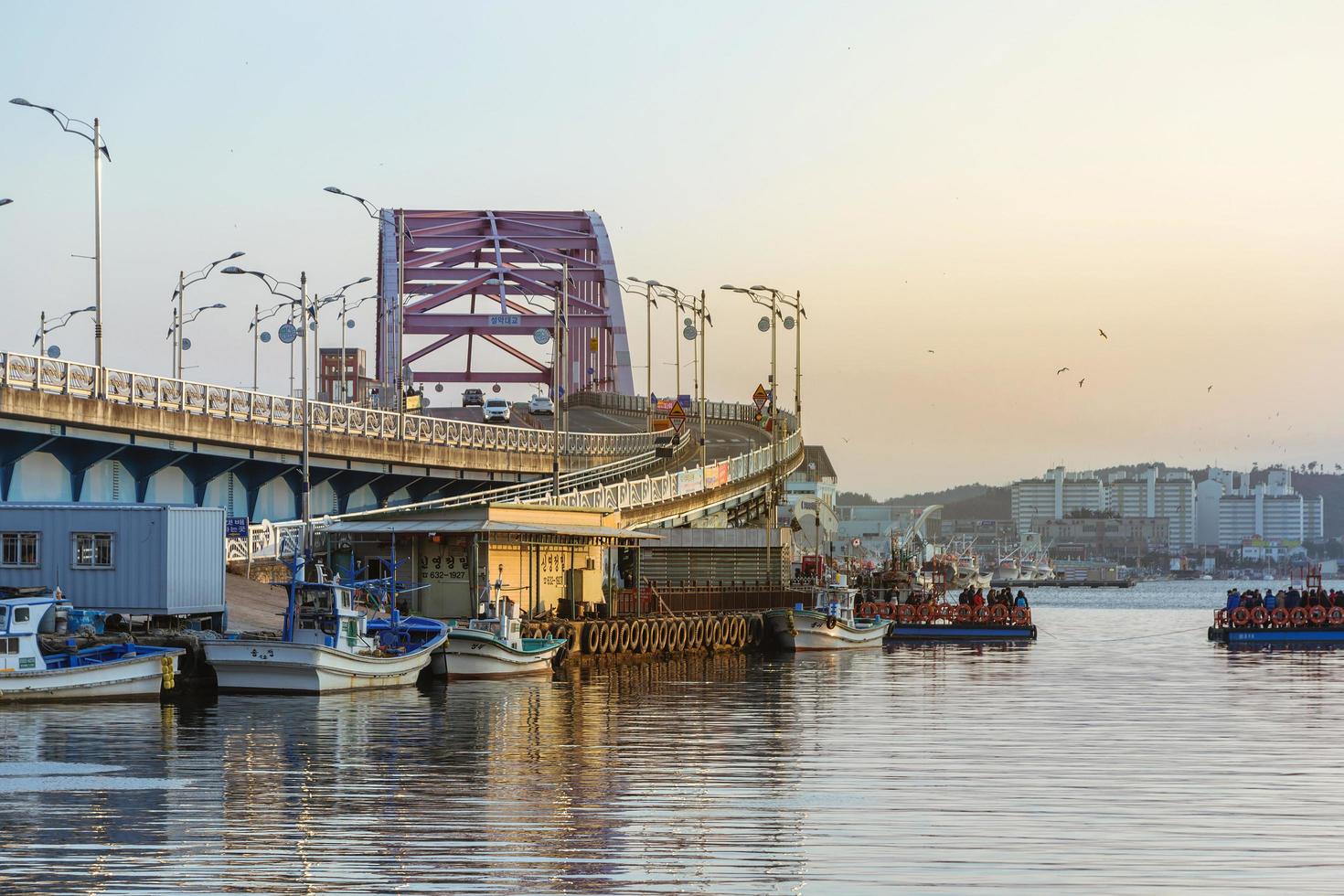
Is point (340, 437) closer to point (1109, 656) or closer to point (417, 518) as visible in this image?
point (417, 518)

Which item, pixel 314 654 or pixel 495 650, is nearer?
pixel 314 654

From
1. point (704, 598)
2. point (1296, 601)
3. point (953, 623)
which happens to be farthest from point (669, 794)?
point (1296, 601)

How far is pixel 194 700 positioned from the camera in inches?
1988

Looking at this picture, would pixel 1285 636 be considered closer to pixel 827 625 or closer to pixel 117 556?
pixel 827 625

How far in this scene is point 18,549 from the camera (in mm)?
55719

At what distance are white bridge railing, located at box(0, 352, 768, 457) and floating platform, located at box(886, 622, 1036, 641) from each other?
21566mm

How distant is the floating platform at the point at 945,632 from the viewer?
101 m

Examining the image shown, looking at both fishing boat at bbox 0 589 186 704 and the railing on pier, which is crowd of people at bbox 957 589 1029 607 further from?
fishing boat at bbox 0 589 186 704

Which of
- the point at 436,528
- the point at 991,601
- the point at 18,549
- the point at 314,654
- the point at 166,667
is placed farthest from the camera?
the point at 991,601

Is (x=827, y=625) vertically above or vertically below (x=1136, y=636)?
above

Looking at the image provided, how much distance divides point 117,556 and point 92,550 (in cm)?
80

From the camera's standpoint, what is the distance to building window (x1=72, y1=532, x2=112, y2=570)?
55344 mm

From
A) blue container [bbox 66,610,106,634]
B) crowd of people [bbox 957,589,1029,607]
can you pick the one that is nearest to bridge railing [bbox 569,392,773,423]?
crowd of people [bbox 957,589,1029,607]

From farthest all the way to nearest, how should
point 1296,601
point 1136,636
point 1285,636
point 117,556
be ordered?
point 1136,636
point 1296,601
point 1285,636
point 117,556
